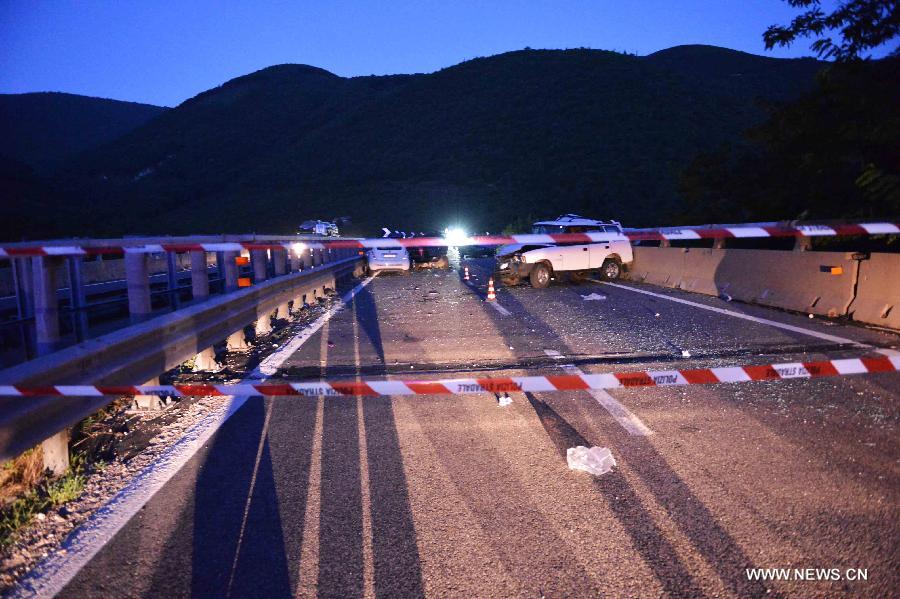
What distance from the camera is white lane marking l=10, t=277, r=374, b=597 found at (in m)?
2.90

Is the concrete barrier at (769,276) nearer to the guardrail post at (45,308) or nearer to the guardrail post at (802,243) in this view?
the guardrail post at (802,243)

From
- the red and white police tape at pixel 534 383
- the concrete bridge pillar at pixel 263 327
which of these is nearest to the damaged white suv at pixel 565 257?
the concrete bridge pillar at pixel 263 327

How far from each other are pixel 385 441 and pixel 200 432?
162 cm

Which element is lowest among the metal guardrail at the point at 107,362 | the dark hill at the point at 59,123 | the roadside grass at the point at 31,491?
the roadside grass at the point at 31,491

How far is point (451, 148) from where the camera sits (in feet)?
254

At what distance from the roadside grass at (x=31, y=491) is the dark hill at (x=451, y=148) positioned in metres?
43.5

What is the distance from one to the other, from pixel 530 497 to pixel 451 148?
253ft

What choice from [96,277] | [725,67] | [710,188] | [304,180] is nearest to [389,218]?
[304,180]

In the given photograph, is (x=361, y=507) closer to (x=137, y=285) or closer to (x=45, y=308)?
(x=45, y=308)

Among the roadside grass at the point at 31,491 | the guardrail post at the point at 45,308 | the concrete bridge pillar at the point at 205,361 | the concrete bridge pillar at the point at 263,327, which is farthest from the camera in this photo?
the concrete bridge pillar at the point at 263,327

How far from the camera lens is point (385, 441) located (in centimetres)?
461

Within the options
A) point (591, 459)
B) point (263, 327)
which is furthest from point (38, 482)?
point (263, 327)

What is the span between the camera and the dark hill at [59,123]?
12238 centimetres

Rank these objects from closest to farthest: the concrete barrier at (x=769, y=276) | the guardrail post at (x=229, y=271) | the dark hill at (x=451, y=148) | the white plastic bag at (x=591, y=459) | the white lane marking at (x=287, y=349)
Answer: the white plastic bag at (x=591, y=459) → the white lane marking at (x=287, y=349) → the guardrail post at (x=229, y=271) → the concrete barrier at (x=769, y=276) → the dark hill at (x=451, y=148)
